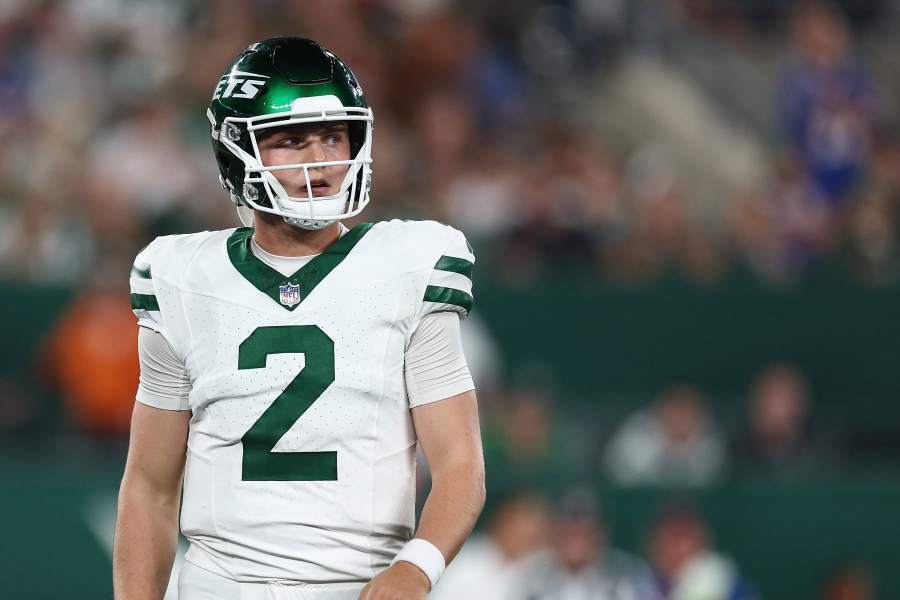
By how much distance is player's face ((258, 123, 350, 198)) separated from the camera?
119 inches

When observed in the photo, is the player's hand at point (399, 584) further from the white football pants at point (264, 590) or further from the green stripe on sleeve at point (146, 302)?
the green stripe on sleeve at point (146, 302)

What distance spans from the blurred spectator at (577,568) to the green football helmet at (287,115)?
3.91 metres

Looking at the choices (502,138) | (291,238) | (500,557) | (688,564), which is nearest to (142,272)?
(291,238)

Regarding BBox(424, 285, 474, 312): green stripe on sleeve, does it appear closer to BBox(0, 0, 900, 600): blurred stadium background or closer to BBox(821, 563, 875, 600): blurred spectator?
BBox(0, 0, 900, 600): blurred stadium background

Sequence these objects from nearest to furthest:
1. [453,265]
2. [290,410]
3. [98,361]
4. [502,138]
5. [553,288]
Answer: [290,410] → [453,265] → [98,361] → [553,288] → [502,138]

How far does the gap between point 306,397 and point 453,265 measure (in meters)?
0.39

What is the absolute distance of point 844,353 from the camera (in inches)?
322

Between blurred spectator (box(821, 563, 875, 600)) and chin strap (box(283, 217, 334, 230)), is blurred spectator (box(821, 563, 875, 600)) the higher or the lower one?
the lower one

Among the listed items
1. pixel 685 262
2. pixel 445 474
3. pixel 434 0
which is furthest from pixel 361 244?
pixel 434 0

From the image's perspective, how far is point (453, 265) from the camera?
9.96ft

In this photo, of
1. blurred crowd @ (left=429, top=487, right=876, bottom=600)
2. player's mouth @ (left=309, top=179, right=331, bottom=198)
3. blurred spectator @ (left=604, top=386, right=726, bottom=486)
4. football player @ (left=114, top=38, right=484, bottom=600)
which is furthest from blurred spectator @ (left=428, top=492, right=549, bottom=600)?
player's mouth @ (left=309, top=179, right=331, bottom=198)

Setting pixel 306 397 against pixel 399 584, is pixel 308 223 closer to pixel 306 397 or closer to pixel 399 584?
pixel 306 397

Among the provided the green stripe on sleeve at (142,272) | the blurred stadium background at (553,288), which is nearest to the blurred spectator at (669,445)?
the blurred stadium background at (553,288)

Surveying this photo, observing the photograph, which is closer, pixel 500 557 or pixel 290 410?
pixel 290 410
